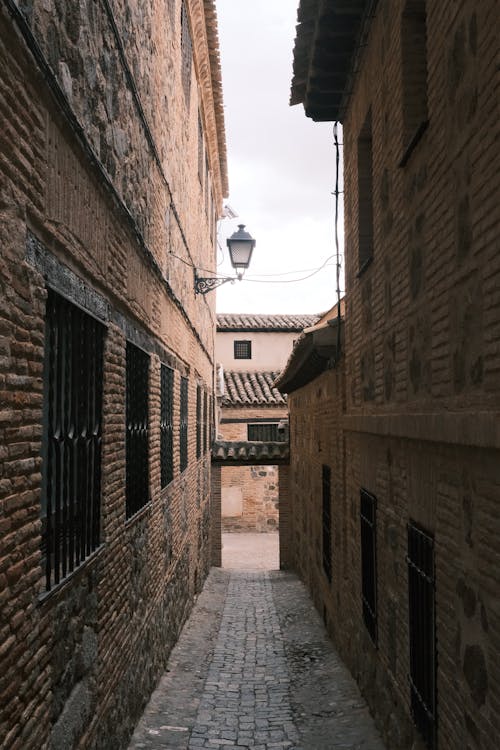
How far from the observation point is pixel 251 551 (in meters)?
22.2

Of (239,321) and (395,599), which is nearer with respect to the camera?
(395,599)

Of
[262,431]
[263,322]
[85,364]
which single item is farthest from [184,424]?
[263,322]

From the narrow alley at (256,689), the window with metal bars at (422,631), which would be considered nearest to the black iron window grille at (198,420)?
the narrow alley at (256,689)

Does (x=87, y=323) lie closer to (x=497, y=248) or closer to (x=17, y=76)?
(x=17, y=76)

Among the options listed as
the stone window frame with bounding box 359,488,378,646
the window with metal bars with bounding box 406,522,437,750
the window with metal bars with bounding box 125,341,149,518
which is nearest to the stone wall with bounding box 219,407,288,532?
the stone window frame with bounding box 359,488,378,646

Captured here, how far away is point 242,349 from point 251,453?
38.2ft

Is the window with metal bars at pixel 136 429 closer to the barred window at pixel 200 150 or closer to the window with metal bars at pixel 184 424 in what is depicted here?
the window with metal bars at pixel 184 424

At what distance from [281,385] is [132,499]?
9.71 m

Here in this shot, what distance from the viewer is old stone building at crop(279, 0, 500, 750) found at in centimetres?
346

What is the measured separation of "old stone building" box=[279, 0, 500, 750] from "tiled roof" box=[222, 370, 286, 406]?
55.7ft

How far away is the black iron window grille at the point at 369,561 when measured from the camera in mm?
6539

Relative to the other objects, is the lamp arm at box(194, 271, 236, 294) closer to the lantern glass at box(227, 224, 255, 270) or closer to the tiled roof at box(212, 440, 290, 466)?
the lantern glass at box(227, 224, 255, 270)

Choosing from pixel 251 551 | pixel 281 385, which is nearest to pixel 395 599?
pixel 281 385

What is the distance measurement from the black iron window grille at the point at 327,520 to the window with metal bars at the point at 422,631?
5.00 metres
